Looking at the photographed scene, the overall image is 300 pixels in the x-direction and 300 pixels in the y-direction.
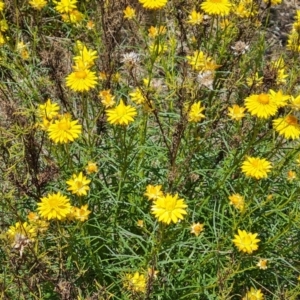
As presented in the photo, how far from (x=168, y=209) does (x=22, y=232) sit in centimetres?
50

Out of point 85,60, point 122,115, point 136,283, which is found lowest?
point 136,283

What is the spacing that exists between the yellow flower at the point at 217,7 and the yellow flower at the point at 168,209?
856mm

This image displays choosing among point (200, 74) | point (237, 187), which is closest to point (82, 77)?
point (200, 74)

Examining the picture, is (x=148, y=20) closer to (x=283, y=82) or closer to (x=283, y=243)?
(x=283, y=82)

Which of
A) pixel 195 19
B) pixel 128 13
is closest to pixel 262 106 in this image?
pixel 195 19

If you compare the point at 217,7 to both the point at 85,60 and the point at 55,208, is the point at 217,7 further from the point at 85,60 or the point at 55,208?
the point at 55,208

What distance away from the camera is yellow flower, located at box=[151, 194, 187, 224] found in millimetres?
1925

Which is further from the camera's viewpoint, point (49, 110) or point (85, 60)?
point (85, 60)

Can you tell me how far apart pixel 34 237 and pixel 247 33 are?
136 centimetres

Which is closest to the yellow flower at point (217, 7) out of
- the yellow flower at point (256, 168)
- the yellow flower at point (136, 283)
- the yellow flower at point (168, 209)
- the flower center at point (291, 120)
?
the flower center at point (291, 120)

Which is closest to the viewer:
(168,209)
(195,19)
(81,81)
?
(168,209)

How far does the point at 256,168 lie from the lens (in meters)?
2.15

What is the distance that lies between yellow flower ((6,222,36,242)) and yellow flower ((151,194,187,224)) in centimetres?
43

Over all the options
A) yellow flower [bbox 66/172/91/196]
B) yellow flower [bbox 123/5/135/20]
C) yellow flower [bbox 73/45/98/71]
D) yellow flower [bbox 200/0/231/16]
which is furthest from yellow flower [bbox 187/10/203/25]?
yellow flower [bbox 66/172/91/196]
